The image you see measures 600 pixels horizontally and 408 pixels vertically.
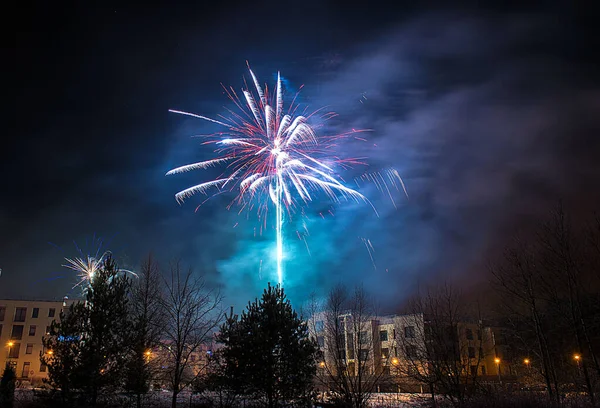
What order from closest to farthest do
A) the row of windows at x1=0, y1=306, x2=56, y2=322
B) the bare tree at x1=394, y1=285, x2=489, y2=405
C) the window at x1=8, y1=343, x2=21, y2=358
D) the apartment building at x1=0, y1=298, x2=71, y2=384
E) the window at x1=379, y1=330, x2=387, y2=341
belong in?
1. the bare tree at x1=394, y1=285, x2=489, y2=405
2. the window at x1=379, y1=330, x2=387, y2=341
3. the apartment building at x1=0, y1=298, x2=71, y2=384
4. the window at x1=8, y1=343, x2=21, y2=358
5. the row of windows at x1=0, y1=306, x2=56, y2=322

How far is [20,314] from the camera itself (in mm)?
67625

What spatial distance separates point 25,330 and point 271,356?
62632 mm

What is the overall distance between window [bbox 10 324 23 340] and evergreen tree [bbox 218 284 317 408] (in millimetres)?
59716

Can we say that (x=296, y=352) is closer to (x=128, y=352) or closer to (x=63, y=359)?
(x=128, y=352)

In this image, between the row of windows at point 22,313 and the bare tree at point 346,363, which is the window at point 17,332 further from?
the bare tree at point 346,363

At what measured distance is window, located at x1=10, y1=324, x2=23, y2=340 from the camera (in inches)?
2589

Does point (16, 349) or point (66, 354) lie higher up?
point (16, 349)

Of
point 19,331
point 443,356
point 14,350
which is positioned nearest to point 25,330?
point 19,331

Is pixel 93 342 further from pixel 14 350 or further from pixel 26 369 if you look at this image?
A: pixel 14 350

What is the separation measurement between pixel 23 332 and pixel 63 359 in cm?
5613

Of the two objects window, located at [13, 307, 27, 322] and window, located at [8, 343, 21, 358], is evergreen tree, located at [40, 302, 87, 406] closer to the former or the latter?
window, located at [8, 343, 21, 358]

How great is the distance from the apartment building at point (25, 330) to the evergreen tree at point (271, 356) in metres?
55.5

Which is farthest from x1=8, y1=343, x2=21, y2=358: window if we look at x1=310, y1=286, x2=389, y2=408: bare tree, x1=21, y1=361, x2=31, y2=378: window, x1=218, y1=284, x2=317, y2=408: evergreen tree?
x1=218, y1=284, x2=317, y2=408: evergreen tree

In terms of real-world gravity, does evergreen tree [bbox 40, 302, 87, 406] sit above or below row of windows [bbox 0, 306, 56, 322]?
below
